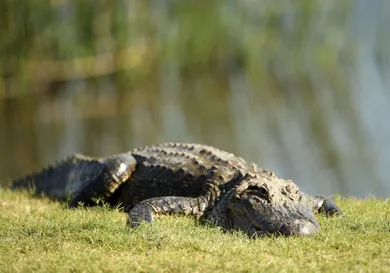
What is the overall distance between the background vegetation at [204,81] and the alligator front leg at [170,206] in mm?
6076

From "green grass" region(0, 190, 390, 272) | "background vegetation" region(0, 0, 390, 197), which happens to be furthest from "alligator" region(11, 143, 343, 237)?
"background vegetation" region(0, 0, 390, 197)

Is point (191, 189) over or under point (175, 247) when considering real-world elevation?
over

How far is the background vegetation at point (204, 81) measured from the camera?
603 inches

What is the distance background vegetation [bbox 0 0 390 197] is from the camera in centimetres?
1533

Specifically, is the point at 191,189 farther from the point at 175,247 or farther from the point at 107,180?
the point at 175,247

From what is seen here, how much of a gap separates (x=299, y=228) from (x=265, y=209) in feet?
1.43

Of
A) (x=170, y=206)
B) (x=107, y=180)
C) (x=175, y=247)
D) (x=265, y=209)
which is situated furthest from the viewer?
(x=107, y=180)

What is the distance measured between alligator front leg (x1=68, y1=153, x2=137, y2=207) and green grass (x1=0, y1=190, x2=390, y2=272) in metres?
1.48

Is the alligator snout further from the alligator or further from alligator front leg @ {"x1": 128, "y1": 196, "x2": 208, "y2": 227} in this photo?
alligator front leg @ {"x1": 128, "y1": 196, "x2": 208, "y2": 227}

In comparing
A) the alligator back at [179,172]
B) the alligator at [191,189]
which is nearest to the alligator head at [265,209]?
the alligator at [191,189]

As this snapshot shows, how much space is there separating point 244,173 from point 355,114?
11590 millimetres

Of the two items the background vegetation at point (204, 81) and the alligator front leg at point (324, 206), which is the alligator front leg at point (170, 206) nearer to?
the alligator front leg at point (324, 206)

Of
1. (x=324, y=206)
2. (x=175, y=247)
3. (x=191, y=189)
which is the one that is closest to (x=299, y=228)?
(x=175, y=247)

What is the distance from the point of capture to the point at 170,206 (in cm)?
656
